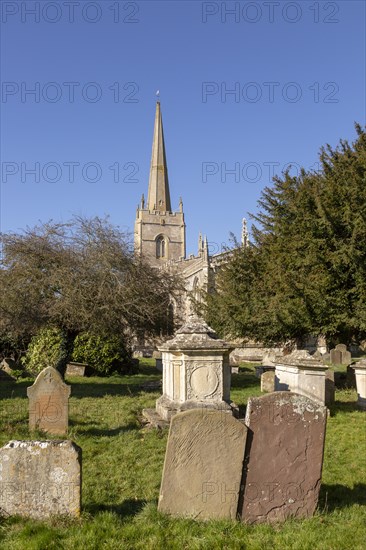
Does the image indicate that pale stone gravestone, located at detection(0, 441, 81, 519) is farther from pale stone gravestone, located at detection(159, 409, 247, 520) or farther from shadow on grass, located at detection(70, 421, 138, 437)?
shadow on grass, located at detection(70, 421, 138, 437)

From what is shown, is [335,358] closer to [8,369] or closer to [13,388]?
[8,369]

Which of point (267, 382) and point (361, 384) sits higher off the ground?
point (361, 384)

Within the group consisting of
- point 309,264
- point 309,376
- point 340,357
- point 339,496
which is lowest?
point 339,496

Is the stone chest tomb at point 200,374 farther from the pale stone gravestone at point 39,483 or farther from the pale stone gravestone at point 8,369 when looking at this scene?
the pale stone gravestone at point 8,369

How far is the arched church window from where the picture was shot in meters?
76.9

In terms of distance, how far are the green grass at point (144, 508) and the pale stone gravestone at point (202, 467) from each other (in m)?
0.15

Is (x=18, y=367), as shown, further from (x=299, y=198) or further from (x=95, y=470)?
(x=95, y=470)

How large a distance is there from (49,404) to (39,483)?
13.8ft

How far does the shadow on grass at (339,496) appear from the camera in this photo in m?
4.76

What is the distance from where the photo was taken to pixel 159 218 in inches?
3027

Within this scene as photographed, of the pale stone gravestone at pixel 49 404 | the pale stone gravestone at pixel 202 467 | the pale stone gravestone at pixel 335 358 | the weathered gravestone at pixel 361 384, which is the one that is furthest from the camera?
the pale stone gravestone at pixel 335 358

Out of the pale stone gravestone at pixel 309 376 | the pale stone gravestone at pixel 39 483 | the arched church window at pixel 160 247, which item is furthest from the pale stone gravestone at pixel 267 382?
the arched church window at pixel 160 247

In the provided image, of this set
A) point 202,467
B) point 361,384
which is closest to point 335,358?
point 361,384

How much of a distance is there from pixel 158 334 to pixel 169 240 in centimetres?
6077
